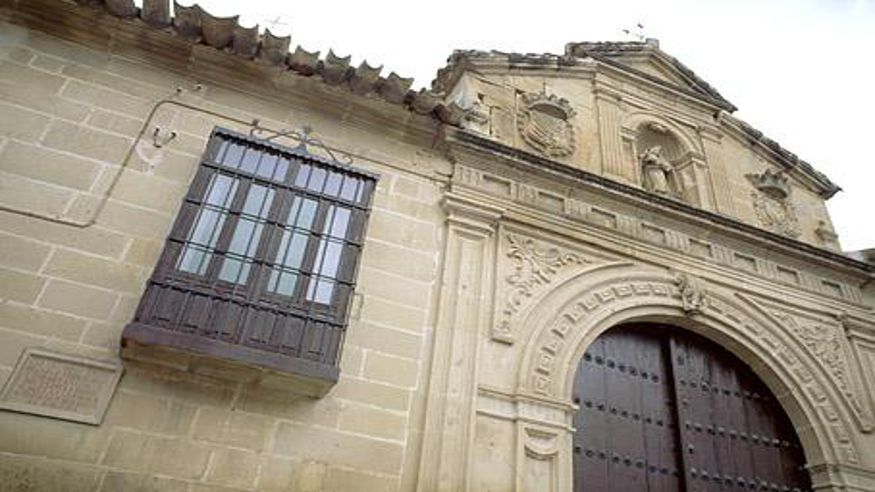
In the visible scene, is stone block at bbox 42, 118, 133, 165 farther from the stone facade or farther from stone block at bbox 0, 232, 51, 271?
stone block at bbox 0, 232, 51, 271

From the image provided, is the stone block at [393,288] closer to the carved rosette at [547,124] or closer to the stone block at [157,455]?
the stone block at [157,455]

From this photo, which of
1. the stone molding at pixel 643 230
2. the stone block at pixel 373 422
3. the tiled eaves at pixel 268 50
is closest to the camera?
the stone block at pixel 373 422

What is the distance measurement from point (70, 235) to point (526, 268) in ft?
10.8

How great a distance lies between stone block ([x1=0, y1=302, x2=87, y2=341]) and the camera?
3633 mm

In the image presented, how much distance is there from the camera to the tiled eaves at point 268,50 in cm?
480

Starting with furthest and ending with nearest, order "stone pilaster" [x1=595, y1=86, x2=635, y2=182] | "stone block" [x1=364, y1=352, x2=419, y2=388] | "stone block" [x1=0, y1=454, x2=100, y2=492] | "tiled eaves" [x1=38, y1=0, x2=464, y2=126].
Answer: "stone pilaster" [x1=595, y1=86, x2=635, y2=182]
"tiled eaves" [x1=38, y1=0, x2=464, y2=126]
"stone block" [x1=364, y1=352, x2=419, y2=388]
"stone block" [x1=0, y1=454, x2=100, y2=492]

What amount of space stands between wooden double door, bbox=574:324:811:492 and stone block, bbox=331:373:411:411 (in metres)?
1.48

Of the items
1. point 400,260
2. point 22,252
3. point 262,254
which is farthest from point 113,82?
point 400,260

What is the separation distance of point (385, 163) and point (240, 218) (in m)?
1.39

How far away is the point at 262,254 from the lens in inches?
164

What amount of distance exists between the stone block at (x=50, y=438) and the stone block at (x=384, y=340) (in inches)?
62.6

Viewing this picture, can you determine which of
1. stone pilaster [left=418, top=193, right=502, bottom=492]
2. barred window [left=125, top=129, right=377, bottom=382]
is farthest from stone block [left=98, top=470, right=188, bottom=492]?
stone pilaster [left=418, top=193, right=502, bottom=492]

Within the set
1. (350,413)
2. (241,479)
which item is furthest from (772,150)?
(241,479)

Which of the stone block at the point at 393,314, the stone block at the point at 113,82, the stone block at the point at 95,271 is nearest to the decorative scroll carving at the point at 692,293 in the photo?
the stone block at the point at 393,314
